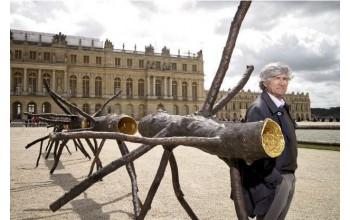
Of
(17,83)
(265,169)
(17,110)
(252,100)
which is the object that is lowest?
(265,169)

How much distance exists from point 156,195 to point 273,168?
317 cm

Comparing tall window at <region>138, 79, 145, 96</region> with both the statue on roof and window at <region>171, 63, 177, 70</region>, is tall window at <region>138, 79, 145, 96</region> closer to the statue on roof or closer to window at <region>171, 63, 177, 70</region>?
window at <region>171, 63, 177, 70</region>

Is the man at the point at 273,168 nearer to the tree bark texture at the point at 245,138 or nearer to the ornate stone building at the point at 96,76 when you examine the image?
the tree bark texture at the point at 245,138

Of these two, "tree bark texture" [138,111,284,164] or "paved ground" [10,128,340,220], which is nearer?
"tree bark texture" [138,111,284,164]

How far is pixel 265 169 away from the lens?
7.22 ft

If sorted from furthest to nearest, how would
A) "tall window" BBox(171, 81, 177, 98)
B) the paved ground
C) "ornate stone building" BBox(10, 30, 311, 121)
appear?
"tall window" BBox(171, 81, 177, 98) → "ornate stone building" BBox(10, 30, 311, 121) → the paved ground

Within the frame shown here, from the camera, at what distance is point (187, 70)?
58.7 metres

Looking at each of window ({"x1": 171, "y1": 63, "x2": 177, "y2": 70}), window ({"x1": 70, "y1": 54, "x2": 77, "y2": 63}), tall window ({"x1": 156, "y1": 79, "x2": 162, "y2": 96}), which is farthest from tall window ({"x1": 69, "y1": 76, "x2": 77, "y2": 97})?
window ({"x1": 171, "y1": 63, "x2": 177, "y2": 70})

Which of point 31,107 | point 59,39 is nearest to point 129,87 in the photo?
point 59,39

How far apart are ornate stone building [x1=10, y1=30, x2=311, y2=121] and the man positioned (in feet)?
146

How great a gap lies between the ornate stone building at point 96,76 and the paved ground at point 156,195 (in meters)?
39.2

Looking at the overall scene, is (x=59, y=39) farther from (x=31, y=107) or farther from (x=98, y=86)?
(x=31, y=107)

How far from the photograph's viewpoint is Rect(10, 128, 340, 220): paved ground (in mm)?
4086

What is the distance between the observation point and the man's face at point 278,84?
2479mm
